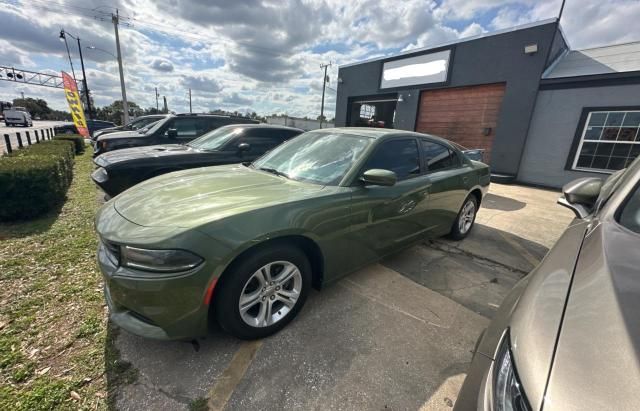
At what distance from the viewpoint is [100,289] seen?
2.62 m

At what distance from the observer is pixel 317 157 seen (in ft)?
9.33

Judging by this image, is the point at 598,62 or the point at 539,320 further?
the point at 598,62

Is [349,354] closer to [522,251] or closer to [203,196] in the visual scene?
[203,196]

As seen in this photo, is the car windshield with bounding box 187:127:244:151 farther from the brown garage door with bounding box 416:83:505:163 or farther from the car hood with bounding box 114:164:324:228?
the brown garage door with bounding box 416:83:505:163

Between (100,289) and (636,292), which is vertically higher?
(636,292)

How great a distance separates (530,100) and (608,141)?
2.28 meters

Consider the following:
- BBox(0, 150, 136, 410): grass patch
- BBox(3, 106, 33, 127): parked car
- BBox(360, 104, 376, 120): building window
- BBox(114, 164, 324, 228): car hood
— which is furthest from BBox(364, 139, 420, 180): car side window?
BBox(3, 106, 33, 127): parked car

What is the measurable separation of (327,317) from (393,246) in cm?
102

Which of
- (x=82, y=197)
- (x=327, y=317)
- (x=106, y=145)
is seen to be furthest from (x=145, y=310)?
(x=106, y=145)

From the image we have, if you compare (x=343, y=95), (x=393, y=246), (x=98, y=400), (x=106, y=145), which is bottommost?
(x=98, y=400)

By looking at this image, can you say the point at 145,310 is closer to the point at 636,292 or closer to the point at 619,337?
the point at 619,337

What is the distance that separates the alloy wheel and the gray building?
9473 mm

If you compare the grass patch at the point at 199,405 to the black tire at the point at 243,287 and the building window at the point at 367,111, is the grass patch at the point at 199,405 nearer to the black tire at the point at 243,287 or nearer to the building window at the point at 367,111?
the black tire at the point at 243,287

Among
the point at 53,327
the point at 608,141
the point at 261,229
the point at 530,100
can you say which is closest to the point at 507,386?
the point at 261,229
